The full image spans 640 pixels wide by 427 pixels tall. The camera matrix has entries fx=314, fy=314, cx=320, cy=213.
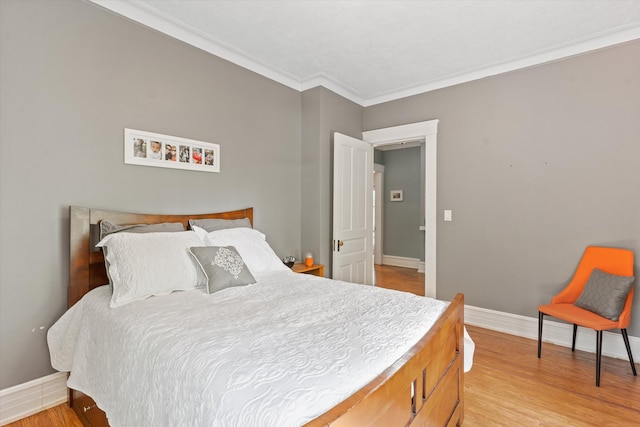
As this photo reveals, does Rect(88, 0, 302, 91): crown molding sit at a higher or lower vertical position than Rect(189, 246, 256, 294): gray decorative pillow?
higher

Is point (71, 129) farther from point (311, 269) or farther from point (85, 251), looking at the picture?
point (311, 269)

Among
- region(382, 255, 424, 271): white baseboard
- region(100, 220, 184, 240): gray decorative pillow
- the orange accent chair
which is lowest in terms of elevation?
region(382, 255, 424, 271): white baseboard

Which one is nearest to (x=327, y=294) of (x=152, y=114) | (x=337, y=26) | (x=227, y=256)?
(x=227, y=256)

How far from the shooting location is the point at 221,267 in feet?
6.58

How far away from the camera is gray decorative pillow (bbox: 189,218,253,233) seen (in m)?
2.57

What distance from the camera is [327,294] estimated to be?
1884 mm

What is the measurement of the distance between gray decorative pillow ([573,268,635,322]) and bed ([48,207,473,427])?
4.67ft

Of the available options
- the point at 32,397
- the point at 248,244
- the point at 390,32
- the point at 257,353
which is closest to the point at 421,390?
the point at 257,353

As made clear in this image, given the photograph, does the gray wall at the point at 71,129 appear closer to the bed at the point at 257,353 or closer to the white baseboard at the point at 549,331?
the bed at the point at 257,353

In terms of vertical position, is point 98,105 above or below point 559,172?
above

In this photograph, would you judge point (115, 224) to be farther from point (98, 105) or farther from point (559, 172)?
point (559, 172)

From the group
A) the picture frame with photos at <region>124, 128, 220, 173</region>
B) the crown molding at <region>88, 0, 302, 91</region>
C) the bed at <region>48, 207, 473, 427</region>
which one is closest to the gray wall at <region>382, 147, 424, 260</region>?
the crown molding at <region>88, 0, 302, 91</region>

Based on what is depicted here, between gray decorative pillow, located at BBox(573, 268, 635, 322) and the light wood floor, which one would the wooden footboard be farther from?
gray decorative pillow, located at BBox(573, 268, 635, 322)

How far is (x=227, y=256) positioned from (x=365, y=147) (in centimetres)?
256
